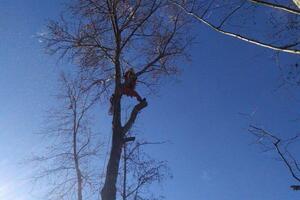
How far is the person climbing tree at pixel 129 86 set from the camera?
34.2 ft

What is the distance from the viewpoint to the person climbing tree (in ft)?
34.2

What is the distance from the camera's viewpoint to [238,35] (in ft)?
17.8

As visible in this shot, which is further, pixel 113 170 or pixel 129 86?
pixel 129 86

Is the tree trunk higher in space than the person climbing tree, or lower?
lower

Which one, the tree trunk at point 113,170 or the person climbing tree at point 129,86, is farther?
the person climbing tree at point 129,86

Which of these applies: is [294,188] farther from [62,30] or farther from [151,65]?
[62,30]

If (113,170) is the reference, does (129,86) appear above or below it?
above

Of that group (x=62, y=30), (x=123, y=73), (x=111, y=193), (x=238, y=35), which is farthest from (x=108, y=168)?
(x=238, y=35)

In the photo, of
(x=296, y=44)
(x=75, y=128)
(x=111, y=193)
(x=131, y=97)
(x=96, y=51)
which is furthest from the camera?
(x=75, y=128)

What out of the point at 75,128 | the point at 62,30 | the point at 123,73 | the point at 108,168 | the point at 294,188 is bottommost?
the point at 294,188

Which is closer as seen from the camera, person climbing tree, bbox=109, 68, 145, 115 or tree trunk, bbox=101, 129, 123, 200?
tree trunk, bbox=101, 129, 123, 200

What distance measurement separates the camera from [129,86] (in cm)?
1055

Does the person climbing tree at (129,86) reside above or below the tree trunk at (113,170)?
above

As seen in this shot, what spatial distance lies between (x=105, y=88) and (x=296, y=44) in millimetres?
6968
